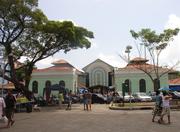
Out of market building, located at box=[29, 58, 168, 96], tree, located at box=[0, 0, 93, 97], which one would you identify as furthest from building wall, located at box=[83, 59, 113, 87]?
tree, located at box=[0, 0, 93, 97]

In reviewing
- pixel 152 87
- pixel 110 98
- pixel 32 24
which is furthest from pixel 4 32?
pixel 152 87

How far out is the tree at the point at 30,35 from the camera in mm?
37500

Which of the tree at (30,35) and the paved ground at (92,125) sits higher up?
the tree at (30,35)

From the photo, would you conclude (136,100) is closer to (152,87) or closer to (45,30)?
(45,30)

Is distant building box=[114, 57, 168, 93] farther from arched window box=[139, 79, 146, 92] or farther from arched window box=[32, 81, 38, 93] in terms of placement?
arched window box=[32, 81, 38, 93]

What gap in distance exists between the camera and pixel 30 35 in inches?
1619

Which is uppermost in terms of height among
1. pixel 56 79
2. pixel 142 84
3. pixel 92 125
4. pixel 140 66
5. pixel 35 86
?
pixel 140 66

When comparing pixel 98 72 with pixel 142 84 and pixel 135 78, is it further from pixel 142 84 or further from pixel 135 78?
pixel 142 84

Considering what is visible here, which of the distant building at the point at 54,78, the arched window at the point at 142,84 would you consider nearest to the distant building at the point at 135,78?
the arched window at the point at 142,84

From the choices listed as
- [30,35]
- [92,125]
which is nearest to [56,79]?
[30,35]

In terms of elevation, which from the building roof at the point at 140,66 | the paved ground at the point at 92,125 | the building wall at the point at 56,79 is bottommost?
the paved ground at the point at 92,125

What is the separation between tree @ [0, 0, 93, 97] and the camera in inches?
1476

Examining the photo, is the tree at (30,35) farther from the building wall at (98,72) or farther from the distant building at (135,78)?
the building wall at (98,72)

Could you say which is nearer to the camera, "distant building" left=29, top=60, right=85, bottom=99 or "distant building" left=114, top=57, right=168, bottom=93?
"distant building" left=29, top=60, right=85, bottom=99
